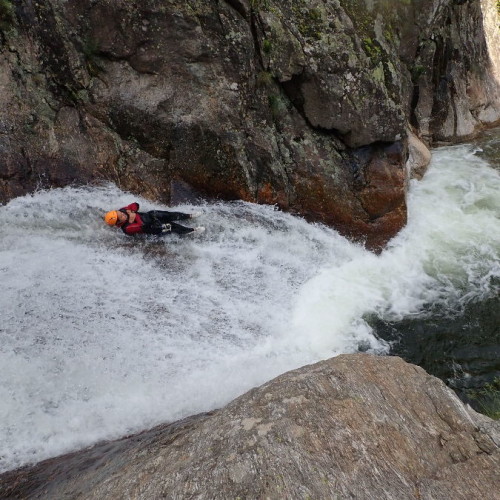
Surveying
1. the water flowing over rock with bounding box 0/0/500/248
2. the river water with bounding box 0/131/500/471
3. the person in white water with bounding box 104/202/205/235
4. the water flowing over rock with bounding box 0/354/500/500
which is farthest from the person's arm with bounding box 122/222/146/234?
the water flowing over rock with bounding box 0/354/500/500

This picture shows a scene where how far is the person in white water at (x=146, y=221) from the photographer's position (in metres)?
10.0

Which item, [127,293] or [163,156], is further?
[163,156]

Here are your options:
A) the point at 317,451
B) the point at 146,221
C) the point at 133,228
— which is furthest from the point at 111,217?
the point at 317,451

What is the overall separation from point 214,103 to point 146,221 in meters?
3.65

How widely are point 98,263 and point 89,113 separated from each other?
4.28 m

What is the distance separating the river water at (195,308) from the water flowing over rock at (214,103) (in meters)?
0.75

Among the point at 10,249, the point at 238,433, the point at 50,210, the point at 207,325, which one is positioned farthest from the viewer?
the point at 50,210

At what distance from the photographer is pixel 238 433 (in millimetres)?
4805

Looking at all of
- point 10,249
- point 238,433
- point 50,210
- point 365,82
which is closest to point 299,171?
point 365,82

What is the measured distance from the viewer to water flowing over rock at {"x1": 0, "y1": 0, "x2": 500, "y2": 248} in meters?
10.5

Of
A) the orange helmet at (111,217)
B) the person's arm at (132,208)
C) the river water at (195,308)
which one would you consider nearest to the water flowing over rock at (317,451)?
the river water at (195,308)

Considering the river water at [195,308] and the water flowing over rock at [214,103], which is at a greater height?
the water flowing over rock at [214,103]

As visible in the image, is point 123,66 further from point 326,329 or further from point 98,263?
point 326,329

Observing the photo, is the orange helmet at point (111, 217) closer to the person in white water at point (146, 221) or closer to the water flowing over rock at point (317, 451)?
the person in white water at point (146, 221)
